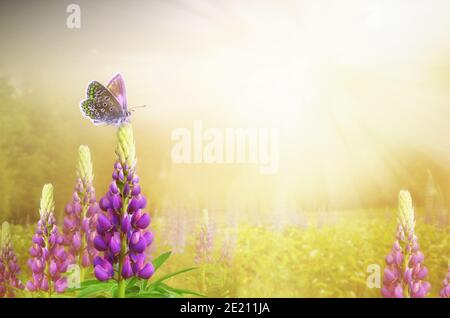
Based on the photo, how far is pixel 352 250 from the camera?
3764 millimetres

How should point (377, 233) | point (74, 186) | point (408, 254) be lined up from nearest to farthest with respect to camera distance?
point (408, 254), point (74, 186), point (377, 233)

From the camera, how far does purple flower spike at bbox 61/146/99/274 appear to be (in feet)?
10.7

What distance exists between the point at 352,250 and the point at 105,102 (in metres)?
2.13

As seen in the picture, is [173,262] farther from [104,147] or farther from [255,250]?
[104,147]

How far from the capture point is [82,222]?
130 inches

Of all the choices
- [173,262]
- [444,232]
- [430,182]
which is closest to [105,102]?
[173,262]

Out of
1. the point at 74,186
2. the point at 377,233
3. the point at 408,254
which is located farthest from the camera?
the point at 377,233

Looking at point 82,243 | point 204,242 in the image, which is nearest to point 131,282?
point 82,243

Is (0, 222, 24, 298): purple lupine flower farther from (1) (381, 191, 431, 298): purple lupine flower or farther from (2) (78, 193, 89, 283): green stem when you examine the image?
(1) (381, 191, 431, 298): purple lupine flower

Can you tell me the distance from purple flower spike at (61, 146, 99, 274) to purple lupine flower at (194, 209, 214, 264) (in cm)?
75

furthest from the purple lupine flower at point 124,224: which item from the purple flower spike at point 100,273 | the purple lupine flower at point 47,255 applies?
the purple lupine flower at point 47,255

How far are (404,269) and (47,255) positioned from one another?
2317mm

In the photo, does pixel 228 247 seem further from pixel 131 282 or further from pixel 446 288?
pixel 446 288

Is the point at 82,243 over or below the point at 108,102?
below
